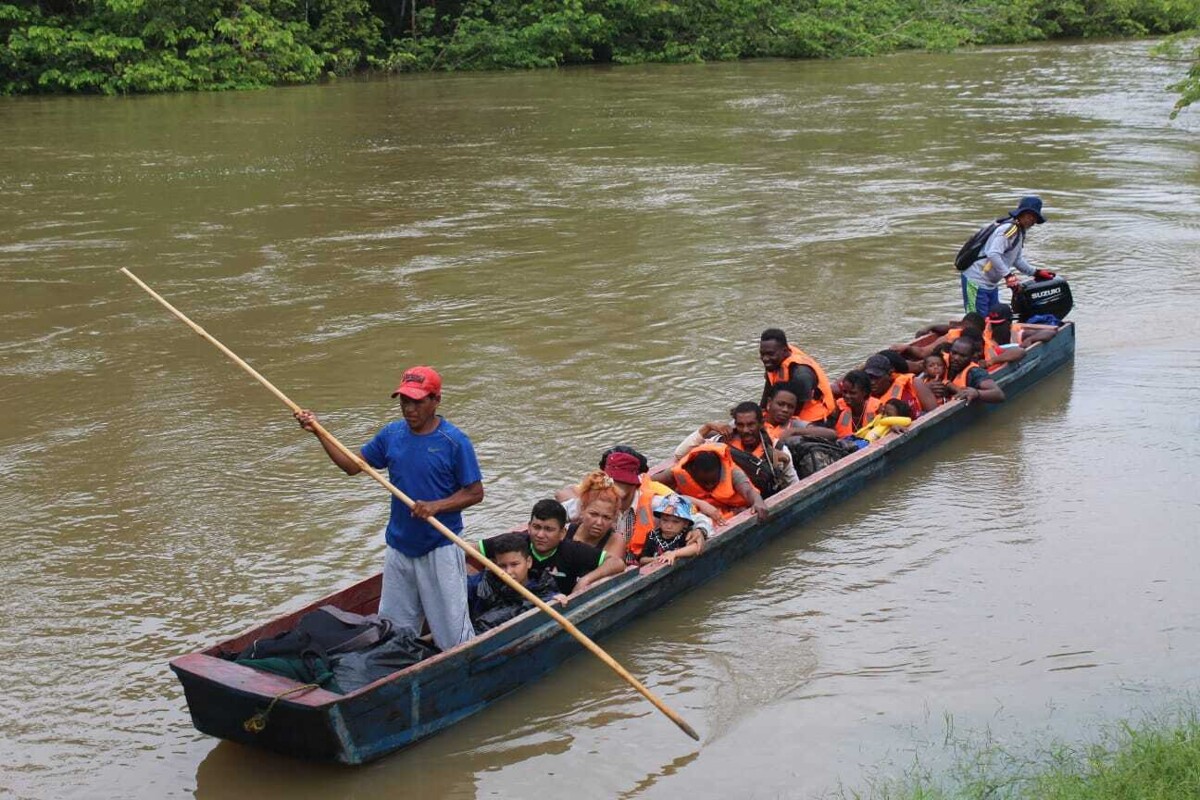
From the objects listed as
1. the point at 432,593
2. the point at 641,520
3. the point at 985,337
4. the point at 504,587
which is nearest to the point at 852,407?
the point at 985,337

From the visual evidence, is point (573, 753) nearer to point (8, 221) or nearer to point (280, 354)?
point (280, 354)

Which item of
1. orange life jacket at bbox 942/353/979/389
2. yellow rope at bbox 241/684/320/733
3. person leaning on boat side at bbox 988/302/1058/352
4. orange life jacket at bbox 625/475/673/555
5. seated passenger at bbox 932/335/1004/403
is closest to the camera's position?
yellow rope at bbox 241/684/320/733

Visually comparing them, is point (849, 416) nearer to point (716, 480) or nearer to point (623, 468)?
point (716, 480)

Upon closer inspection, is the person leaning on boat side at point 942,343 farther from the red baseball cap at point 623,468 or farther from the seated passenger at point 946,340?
the red baseball cap at point 623,468

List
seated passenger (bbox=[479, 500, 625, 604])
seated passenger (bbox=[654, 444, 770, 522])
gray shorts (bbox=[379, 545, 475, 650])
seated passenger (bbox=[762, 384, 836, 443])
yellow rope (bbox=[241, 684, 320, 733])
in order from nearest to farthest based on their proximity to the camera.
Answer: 1. yellow rope (bbox=[241, 684, 320, 733])
2. gray shorts (bbox=[379, 545, 475, 650])
3. seated passenger (bbox=[479, 500, 625, 604])
4. seated passenger (bbox=[654, 444, 770, 522])
5. seated passenger (bbox=[762, 384, 836, 443])

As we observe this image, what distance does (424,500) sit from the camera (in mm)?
6082

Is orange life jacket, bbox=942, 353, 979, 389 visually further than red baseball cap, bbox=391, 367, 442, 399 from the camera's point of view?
Yes

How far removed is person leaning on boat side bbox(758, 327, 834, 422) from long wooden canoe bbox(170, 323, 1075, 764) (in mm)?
1288

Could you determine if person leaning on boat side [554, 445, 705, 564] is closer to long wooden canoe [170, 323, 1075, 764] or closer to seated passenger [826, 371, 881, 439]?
→ long wooden canoe [170, 323, 1075, 764]

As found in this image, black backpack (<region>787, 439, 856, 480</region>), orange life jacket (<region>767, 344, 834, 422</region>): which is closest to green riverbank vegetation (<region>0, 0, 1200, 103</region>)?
orange life jacket (<region>767, 344, 834, 422</region>)

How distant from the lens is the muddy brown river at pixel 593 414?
6492 mm

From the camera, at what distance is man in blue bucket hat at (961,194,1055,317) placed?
35.9 ft

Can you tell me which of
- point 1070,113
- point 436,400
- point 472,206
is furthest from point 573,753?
point 1070,113

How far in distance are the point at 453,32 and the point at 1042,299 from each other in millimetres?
26787
